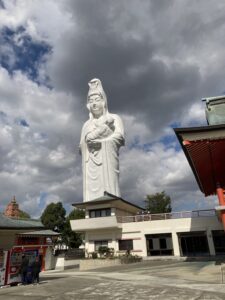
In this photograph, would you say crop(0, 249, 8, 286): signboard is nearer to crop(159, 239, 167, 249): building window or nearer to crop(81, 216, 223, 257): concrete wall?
crop(81, 216, 223, 257): concrete wall

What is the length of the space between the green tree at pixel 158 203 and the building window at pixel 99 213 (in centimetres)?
2643

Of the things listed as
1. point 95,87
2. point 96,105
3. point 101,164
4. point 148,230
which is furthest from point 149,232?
point 95,87

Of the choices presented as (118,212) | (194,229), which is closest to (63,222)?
(118,212)

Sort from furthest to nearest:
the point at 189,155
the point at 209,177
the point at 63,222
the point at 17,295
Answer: the point at 63,222, the point at 209,177, the point at 189,155, the point at 17,295

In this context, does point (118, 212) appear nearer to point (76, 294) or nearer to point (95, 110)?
point (95, 110)

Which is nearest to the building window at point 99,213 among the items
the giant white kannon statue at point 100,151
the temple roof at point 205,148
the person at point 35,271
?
the giant white kannon statue at point 100,151

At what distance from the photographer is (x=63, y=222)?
59750mm

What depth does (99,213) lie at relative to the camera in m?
39.0

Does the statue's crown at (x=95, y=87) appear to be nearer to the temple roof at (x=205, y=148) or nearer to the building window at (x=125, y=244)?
the building window at (x=125, y=244)

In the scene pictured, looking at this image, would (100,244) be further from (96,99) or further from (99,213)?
(96,99)

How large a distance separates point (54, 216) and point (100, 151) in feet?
65.1

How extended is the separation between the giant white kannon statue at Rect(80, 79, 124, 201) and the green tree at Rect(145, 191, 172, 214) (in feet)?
61.0


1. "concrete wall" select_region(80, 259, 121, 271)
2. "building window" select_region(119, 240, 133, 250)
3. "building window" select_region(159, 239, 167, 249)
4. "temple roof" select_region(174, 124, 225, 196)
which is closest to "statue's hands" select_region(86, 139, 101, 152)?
"building window" select_region(119, 240, 133, 250)

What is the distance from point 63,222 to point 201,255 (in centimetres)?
3436
